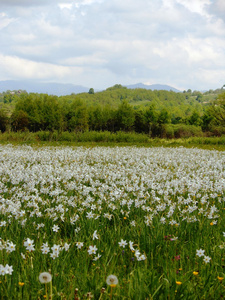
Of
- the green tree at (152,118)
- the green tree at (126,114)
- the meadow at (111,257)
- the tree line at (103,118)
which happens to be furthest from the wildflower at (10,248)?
the green tree at (152,118)

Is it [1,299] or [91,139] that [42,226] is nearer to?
[1,299]

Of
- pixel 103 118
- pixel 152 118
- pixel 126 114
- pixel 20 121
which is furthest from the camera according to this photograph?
pixel 103 118

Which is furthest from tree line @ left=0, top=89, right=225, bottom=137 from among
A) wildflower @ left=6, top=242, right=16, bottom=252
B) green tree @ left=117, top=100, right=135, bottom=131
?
wildflower @ left=6, top=242, right=16, bottom=252

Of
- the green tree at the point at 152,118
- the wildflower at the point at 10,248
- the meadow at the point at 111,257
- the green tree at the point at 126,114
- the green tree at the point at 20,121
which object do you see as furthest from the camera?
the green tree at the point at 152,118

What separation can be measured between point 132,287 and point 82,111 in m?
48.4

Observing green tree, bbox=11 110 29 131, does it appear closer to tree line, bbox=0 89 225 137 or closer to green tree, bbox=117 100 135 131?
tree line, bbox=0 89 225 137

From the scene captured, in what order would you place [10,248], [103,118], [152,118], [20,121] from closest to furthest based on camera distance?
[10,248], [20,121], [152,118], [103,118]

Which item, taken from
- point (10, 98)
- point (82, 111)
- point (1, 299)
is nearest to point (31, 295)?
point (1, 299)

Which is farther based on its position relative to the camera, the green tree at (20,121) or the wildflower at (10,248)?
the green tree at (20,121)

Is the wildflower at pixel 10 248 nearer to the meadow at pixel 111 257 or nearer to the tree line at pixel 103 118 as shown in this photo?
the meadow at pixel 111 257

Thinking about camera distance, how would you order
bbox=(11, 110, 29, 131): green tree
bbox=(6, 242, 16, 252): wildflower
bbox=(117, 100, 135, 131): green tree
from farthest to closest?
bbox=(117, 100, 135, 131): green tree → bbox=(11, 110, 29, 131): green tree → bbox=(6, 242, 16, 252): wildflower

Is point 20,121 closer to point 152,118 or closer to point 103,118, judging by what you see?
point 103,118

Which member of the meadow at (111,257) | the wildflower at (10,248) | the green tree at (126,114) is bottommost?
the meadow at (111,257)

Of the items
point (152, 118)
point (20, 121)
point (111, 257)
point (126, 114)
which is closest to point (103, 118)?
point (126, 114)
